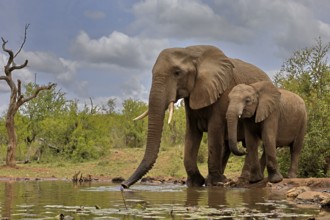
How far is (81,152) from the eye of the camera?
31859mm

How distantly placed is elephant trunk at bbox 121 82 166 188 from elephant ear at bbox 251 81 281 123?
2944 mm

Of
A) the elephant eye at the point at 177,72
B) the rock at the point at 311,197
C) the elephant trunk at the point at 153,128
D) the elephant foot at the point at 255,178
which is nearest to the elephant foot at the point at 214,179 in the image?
the elephant foot at the point at 255,178

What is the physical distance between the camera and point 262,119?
1371 cm

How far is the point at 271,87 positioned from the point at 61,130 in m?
20.4

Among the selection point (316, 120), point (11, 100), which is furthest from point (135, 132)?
point (316, 120)

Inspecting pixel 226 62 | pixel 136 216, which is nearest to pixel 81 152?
pixel 226 62

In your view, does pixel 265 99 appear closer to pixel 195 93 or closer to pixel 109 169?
pixel 195 93

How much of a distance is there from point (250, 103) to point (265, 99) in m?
0.55

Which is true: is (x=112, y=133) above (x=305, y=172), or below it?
above

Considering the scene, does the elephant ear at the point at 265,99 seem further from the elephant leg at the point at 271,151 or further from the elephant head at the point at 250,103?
the elephant leg at the point at 271,151

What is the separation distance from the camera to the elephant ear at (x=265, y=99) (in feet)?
45.2

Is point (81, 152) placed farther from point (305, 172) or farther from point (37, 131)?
point (305, 172)

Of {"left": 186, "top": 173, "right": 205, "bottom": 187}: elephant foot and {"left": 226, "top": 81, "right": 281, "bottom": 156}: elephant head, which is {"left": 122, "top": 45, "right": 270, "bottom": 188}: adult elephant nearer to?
{"left": 186, "top": 173, "right": 205, "bottom": 187}: elephant foot

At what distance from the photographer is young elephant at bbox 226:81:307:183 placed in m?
13.1
